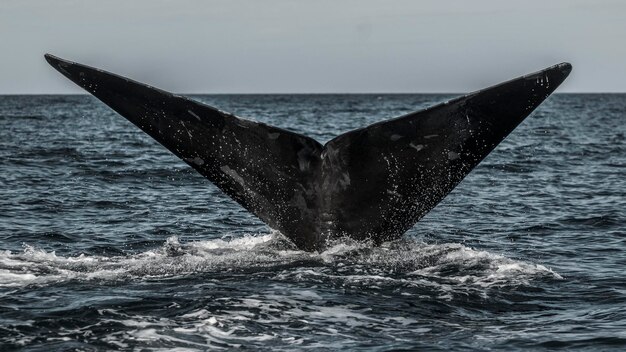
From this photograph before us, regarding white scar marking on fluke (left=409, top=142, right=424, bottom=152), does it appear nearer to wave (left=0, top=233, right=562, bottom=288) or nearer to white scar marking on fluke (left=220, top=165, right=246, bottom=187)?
wave (left=0, top=233, right=562, bottom=288)

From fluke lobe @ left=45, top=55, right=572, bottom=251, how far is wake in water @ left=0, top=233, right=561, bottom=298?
0.48 m

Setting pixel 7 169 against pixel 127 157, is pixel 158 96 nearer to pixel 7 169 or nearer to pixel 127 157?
pixel 7 169

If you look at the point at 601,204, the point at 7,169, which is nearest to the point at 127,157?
the point at 7,169

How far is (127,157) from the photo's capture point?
2869 cm

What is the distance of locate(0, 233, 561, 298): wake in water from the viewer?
962cm

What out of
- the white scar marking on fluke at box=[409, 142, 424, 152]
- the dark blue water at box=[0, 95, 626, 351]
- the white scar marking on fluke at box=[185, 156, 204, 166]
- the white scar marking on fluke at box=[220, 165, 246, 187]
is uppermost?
the white scar marking on fluke at box=[409, 142, 424, 152]

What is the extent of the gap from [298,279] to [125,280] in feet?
5.36

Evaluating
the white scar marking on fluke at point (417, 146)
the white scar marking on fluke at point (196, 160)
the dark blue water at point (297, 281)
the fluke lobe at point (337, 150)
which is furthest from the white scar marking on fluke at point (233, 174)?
the white scar marking on fluke at point (417, 146)

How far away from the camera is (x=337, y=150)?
28.8ft

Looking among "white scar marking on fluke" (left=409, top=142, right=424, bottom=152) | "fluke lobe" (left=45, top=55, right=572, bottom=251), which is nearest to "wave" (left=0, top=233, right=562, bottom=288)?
"fluke lobe" (left=45, top=55, right=572, bottom=251)

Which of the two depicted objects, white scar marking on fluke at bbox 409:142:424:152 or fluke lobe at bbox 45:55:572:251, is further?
white scar marking on fluke at bbox 409:142:424:152

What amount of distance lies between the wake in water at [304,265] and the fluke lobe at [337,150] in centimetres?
48

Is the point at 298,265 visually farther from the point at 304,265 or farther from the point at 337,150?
the point at 337,150

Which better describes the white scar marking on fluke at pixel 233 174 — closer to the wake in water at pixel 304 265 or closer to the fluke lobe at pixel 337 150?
the fluke lobe at pixel 337 150
